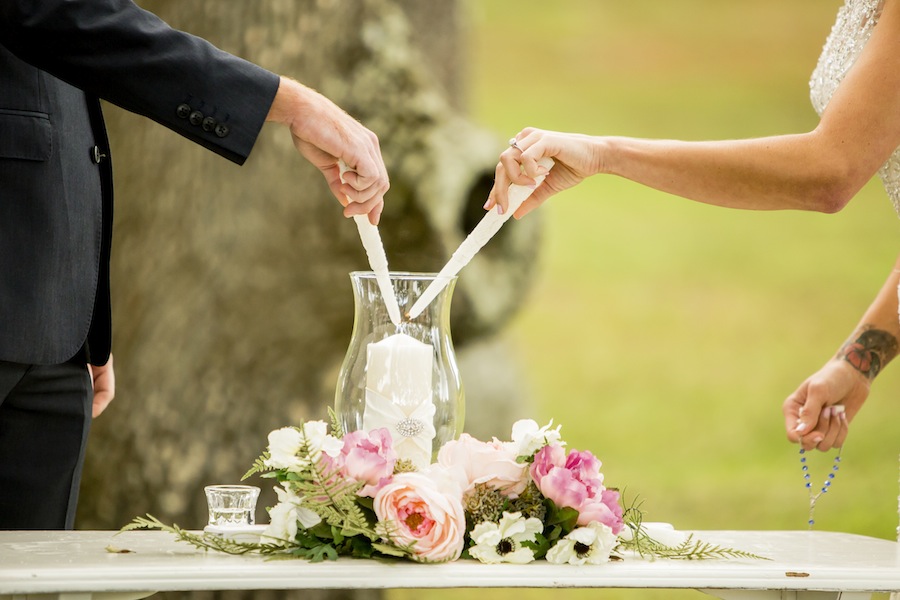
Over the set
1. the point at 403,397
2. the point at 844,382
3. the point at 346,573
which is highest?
the point at 844,382

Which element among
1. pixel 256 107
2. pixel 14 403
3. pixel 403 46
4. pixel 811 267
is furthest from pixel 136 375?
pixel 811 267

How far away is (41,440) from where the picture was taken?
183 centimetres

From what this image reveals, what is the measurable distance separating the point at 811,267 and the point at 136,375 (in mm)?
5170

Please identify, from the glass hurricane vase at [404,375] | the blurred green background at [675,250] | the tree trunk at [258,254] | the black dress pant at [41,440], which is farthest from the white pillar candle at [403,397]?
the blurred green background at [675,250]

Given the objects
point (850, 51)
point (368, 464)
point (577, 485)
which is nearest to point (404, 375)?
point (368, 464)

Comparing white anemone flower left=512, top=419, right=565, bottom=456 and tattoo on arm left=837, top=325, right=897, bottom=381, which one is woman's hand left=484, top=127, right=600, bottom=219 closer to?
white anemone flower left=512, top=419, right=565, bottom=456

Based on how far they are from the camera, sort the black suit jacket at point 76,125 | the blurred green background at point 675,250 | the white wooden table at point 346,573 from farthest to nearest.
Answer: the blurred green background at point 675,250 < the black suit jacket at point 76,125 < the white wooden table at point 346,573

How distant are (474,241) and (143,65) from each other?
1.73ft

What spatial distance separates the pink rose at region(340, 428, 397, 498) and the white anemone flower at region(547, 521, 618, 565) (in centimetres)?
22

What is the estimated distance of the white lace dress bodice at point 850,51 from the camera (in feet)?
6.02

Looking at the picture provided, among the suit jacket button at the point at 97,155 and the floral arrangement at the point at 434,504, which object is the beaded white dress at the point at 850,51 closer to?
the floral arrangement at the point at 434,504

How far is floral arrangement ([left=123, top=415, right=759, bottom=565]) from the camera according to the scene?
1.33 metres

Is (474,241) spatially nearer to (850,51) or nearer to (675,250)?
(850,51)

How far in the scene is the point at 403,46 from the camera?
3.21 m
